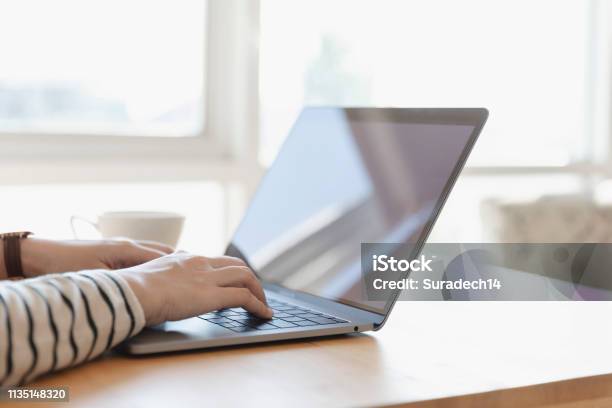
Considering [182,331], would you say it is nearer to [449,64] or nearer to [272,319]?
[272,319]

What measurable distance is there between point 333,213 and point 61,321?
1.45ft

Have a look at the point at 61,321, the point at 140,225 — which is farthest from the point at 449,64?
the point at 61,321

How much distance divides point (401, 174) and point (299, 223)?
179mm

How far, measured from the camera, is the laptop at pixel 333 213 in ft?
2.86

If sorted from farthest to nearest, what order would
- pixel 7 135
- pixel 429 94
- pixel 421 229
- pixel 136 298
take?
pixel 429 94 < pixel 7 135 < pixel 421 229 < pixel 136 298

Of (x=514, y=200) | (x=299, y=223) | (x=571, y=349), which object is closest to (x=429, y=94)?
(x=514, y=200)

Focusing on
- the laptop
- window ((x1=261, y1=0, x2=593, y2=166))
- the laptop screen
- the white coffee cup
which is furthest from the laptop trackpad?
window ((x1=261, y1=0, x2=593, y2=166))

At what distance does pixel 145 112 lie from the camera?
89.7 inches

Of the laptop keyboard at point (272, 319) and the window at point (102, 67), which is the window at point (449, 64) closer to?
the window at point (102, 67)

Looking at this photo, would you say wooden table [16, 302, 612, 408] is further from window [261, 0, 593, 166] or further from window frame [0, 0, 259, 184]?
window [261, 0, 593, 166]

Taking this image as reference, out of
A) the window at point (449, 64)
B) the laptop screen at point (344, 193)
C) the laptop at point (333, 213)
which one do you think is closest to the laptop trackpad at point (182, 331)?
the laptop at point (333, 213)

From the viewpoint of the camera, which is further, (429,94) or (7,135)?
(429,94)

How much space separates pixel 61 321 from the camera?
2.34 feet

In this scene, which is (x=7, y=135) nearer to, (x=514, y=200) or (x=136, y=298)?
(x=514, y=200)
